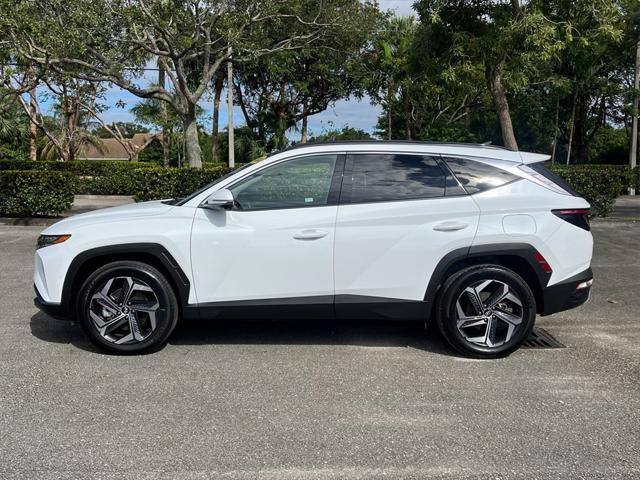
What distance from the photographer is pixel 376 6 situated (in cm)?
2378

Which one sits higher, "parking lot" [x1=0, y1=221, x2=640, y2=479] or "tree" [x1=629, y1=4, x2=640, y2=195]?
"tree" [x1=629, y1=4, x2=640, y2=195]

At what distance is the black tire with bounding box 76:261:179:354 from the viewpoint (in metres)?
4.36

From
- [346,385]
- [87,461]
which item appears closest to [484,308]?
[346,385]

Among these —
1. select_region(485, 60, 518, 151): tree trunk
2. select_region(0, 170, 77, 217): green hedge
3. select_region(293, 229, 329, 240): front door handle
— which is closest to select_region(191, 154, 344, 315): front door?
select_region(293, 229, 329, 240): front door handle

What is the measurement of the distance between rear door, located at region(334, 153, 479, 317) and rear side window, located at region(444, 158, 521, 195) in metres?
0.12

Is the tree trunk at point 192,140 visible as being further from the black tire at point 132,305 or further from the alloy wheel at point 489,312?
the alloy wheel at point 489,312

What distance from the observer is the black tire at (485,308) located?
14.4 feet

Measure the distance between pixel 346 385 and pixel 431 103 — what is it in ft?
92.6

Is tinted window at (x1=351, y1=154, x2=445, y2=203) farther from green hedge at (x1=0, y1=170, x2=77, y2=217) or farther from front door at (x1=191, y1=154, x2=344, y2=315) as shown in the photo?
green hedge at (x1=0, y1=170, x2=77, y2=217)

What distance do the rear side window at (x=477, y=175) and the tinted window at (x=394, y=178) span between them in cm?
14

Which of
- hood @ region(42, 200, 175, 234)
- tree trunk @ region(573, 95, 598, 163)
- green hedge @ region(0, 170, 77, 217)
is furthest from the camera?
tree trunk @ region(573, 95, 598, 163)

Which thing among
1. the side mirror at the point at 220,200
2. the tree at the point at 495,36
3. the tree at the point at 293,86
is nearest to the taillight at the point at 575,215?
the side mirror at the point at 220,200

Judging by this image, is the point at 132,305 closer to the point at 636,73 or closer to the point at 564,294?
the point at 564,294

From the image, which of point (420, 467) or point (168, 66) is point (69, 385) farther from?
point (168, 66)
